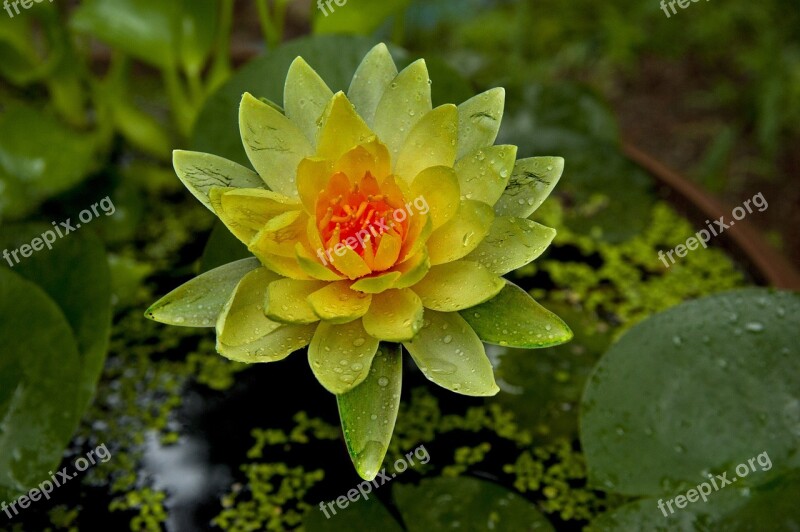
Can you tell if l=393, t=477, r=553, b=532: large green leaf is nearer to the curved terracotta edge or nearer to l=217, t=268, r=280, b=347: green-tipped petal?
l=217, t=268, r=280, b=347: green-tipped petal

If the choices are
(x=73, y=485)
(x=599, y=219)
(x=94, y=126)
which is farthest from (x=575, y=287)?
(x=94, y=126)

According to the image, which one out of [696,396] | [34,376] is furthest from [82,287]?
[696,396]

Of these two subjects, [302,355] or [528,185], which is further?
[302,355]

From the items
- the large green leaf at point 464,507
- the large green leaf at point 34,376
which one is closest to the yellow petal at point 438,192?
the large green leaf at point 464,507

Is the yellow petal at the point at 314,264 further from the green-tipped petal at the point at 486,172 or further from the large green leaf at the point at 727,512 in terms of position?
the large green leaf at the point at 727,512

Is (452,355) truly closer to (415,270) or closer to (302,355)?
(415,270)

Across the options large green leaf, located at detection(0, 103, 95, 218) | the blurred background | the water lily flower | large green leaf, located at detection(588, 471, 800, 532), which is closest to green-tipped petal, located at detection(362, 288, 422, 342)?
the water lily flower
